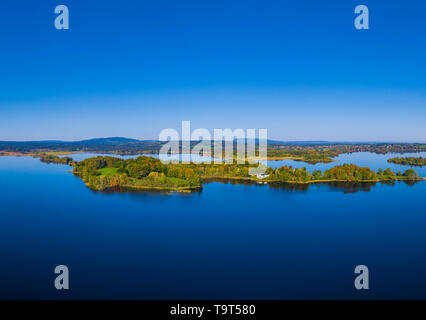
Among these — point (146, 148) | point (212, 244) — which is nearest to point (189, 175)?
point (212, 244)

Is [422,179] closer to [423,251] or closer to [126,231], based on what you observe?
[423,251]

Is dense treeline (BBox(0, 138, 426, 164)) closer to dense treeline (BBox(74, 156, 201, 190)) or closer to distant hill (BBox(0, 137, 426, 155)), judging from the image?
distant hill (BBox(0, 137, 426, 155))

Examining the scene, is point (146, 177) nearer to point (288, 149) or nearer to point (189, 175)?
point (189, 175)

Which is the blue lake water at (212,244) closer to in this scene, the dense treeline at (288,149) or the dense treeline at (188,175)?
the dense treeline at (188,175)

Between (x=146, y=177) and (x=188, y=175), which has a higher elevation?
(x=188, y=175)

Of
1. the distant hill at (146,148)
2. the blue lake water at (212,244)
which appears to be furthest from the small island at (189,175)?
the distant hill at (146,148)

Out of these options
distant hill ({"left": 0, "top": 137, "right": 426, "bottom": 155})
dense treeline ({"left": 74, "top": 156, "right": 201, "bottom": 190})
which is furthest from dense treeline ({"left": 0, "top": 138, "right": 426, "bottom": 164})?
dense treeline ({"left": 74, "top": 156, "right": 201, "bottom": 190})
